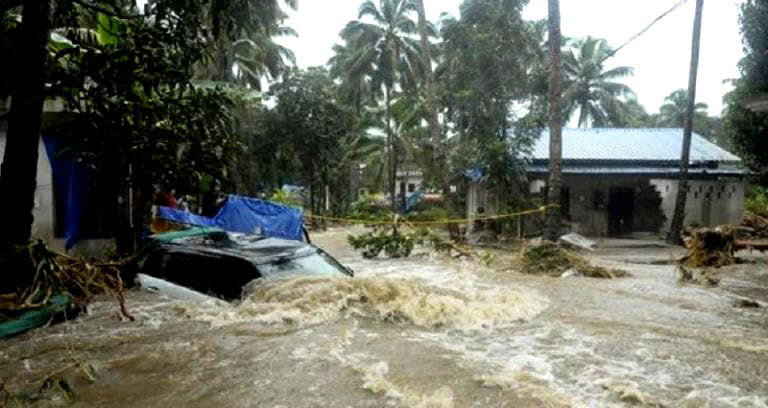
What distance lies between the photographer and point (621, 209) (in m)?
23.4

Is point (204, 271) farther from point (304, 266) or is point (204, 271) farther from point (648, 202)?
point (648, 202)

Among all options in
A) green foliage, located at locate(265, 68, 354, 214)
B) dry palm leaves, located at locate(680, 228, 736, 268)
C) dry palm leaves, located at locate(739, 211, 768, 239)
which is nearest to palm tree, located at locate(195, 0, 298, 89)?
green foliage, located at locate(265, 68, 354, 214)

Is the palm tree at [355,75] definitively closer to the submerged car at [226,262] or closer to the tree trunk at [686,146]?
the tree trunk at [686,146]

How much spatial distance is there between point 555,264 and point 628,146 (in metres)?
13.5

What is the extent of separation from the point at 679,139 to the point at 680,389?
23161 millimetres

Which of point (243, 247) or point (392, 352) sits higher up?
point (243, 247)

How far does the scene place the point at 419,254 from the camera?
16453mm

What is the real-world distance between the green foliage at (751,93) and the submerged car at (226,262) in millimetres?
14622

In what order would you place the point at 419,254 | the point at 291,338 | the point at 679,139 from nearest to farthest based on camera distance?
the point at 291,338 → the point at 419,254 → the point at 679,139

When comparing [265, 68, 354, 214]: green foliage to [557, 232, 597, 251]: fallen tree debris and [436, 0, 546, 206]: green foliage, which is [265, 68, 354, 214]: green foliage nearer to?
[436, 0, 546, 206]: green foliage

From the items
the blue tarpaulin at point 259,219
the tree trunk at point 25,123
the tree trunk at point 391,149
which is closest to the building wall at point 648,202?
the tree trunk at point 391,149

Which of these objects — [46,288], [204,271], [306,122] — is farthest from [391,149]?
[46,288]

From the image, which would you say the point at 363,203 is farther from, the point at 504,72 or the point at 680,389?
the point at 680,389

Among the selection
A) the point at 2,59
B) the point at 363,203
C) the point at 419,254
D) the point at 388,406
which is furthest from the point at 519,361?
the point at 363,203
